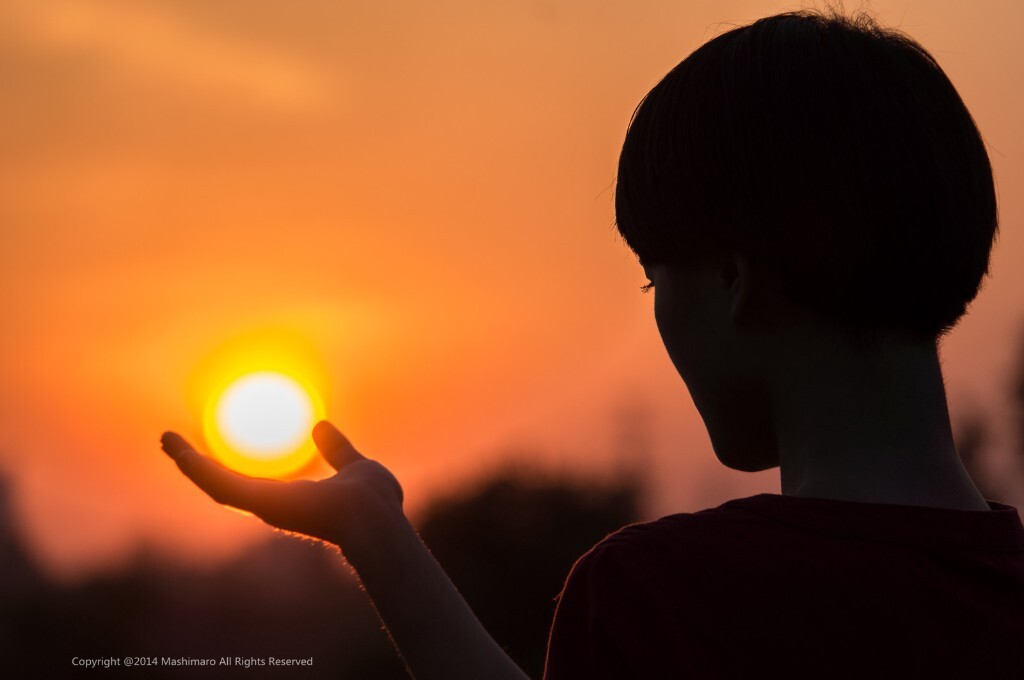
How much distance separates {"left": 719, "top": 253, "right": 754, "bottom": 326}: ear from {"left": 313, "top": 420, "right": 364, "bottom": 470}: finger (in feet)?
2.87

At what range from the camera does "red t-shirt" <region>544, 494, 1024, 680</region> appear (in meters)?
1.80

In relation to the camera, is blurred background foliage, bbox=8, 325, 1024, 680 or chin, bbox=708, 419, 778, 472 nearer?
chin, bbox=708, 419, 778, 472

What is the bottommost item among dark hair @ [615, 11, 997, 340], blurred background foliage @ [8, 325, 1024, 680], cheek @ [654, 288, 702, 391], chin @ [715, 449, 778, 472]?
blurred background foliage @ [8, 325, 1024, 680]

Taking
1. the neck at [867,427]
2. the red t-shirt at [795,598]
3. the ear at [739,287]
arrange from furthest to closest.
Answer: the ear at [739,287]
the neck at [867,427]
the red t-shirt at [795,598]

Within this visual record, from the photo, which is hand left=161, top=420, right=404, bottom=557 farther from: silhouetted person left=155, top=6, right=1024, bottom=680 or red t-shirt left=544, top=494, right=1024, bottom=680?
red t-shirt left=544, top=494, right=1024, bottom=680

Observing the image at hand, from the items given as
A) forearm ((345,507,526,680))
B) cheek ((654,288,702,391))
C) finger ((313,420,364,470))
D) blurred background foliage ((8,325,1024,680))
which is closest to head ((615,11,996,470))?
cheek ((654,288,702,391))

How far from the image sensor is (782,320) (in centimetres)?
204

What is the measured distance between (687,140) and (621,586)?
2.66 feet

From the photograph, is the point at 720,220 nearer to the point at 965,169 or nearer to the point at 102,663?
the point at 965,169

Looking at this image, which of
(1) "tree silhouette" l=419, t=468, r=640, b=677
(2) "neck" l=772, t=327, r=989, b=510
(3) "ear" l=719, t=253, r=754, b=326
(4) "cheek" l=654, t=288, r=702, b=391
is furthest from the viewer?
(1) "tree silhouette" l=419, t=468, r=640, b=677

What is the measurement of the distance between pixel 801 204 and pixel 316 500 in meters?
1.04

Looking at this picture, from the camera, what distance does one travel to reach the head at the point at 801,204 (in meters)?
2.02

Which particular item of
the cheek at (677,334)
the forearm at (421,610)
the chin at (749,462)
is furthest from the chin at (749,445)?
the forearm at (421,610)

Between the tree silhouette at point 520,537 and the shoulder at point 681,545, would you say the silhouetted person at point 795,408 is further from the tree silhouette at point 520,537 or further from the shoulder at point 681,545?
the tree silhouette at point 520,537
